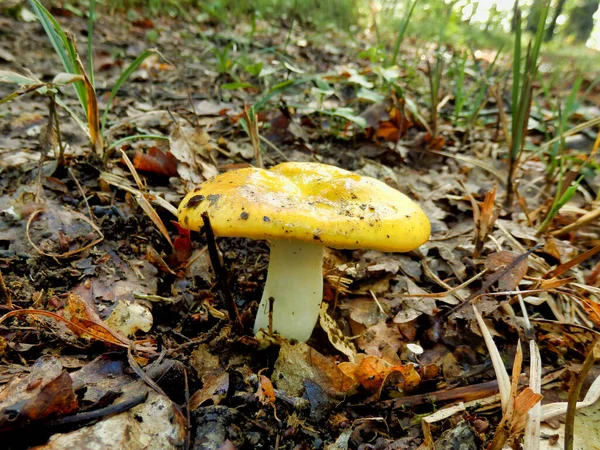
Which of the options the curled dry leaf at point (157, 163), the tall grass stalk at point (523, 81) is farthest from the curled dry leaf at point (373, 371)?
the tall grass stalk at point (523, 81)

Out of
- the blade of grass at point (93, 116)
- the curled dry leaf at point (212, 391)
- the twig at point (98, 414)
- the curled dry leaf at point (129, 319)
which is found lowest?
the curled dry leaf at point (212, 391)

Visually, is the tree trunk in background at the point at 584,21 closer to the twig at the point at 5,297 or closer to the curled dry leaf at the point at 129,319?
the curled dry leaf at the point at 129,319

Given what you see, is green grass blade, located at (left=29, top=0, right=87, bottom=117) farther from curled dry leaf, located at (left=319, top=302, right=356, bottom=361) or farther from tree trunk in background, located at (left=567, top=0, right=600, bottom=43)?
tree trunk in background, located at (left=567, top=0, right=600, bottom=43)

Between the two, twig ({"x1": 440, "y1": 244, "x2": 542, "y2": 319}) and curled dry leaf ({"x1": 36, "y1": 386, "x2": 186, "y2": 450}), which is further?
twig ({"x1": 440, "y1": 244, "x2": 542, "y2": 319})

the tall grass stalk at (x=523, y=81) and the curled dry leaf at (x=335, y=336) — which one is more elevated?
the tall grass stalk at (x=523, y=81)

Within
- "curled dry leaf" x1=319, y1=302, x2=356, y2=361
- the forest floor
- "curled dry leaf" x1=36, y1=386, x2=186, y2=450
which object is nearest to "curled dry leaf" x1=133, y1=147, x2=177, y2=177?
the forest floor

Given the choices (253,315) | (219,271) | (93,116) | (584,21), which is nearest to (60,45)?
(93,116)
